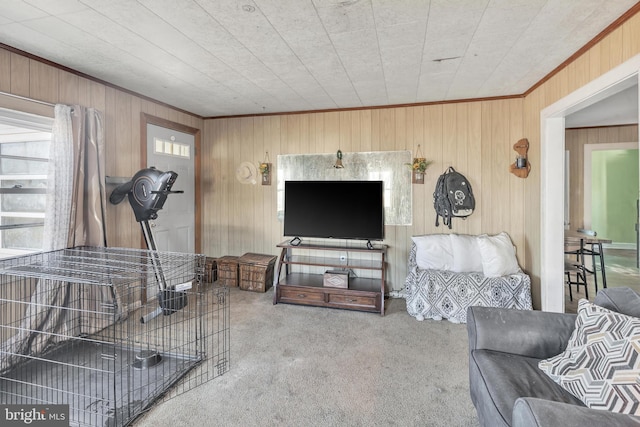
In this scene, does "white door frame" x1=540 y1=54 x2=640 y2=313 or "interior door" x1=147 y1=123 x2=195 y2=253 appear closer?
"white door frame" x1=540 y1=54 x2=640 y2=313

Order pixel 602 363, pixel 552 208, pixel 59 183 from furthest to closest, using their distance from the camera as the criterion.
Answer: pixel 552 208
pixel 59 183
pixel 602 363

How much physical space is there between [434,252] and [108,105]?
3714mm

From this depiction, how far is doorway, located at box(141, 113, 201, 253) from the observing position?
3692 mm

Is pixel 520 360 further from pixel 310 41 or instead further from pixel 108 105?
pixel 108 105

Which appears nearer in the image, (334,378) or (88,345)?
(334,378)

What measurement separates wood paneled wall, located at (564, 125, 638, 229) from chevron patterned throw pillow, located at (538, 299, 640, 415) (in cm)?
466

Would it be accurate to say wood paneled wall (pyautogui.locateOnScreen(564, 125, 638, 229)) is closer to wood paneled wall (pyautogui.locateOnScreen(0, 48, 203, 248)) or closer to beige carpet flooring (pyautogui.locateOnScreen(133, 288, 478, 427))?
beige carpet flooring (pyautogui.locateOnScreen(133, 288, 478, 427))

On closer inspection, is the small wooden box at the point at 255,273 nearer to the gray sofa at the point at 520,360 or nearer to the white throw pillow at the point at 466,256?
the white throw pillow at the point at 466,256

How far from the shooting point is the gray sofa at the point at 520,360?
102 cm

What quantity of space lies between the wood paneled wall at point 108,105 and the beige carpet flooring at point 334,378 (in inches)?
62.4

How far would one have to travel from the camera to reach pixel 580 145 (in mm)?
5125

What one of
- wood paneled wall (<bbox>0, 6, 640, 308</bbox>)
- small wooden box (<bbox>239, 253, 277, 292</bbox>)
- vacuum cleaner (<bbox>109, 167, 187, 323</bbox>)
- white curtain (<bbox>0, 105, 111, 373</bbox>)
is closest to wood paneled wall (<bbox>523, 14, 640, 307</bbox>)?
wood paneled wall (<bbox>0, 6, 640, 308</bbox>)

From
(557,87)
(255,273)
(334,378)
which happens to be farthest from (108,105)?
(557,87)

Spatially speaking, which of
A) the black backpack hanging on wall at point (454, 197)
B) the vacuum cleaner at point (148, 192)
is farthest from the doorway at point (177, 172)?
the black backpack hanging on wall at point (454, 197)
